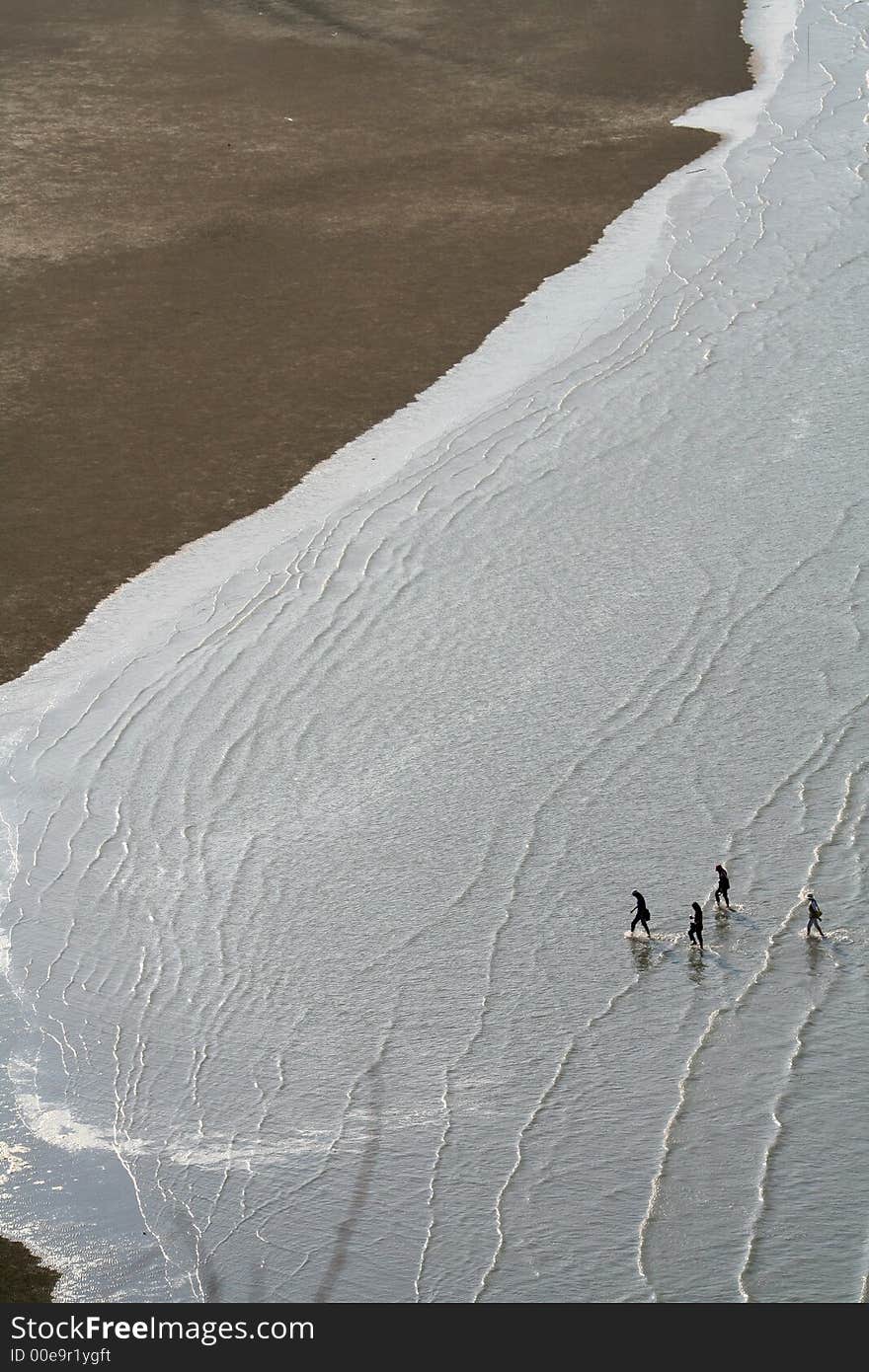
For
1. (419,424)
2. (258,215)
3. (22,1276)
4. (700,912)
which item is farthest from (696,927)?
(258,215)

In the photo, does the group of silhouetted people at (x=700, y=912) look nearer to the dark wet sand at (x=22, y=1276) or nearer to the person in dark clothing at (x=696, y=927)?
the person in dark clothing at (x=696, y=927)

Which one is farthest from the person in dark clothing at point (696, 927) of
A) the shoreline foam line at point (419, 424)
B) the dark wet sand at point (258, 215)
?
the dark wet sand at point (258, 215)

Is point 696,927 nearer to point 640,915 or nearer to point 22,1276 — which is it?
point 640,915

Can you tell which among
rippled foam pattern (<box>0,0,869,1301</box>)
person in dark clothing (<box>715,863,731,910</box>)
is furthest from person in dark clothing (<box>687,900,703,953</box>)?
person in dark clothing (<box>715,863,731,910</box>)

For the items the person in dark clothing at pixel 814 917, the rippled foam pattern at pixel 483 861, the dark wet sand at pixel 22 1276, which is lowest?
the dark wet sand at pixel 22 1276

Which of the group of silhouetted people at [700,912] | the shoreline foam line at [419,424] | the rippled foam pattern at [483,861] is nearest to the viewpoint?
the rippled foam pattern at [483,861]

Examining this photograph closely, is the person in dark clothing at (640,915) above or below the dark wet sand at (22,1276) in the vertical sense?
above
